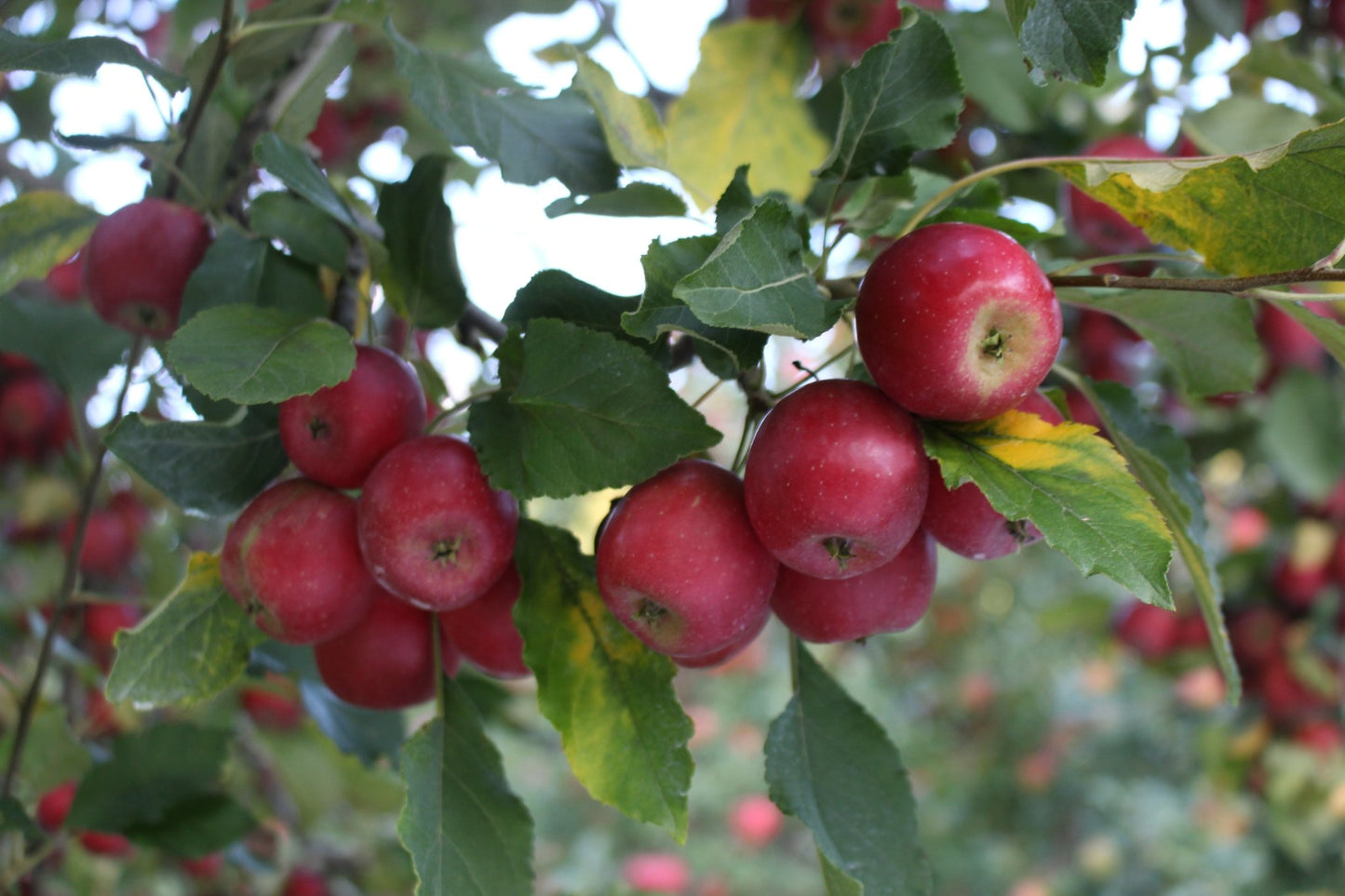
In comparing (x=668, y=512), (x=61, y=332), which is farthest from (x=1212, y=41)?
(x=61, y=332)

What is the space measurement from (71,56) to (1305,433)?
2100 mm

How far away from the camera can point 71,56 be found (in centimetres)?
80

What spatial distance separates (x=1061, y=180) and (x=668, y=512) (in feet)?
3.28

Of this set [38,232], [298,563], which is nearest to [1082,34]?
[298,563]

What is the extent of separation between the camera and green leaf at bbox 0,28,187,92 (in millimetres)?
769

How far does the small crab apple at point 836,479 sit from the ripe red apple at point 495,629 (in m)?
0.25

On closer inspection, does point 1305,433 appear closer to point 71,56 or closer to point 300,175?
point 300,175

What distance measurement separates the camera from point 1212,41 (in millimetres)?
1415

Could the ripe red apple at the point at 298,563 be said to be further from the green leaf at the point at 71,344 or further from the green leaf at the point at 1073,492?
the green leaf at the point at 71,344

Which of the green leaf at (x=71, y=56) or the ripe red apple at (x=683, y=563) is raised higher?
the green leaf at (x=71, y=56)

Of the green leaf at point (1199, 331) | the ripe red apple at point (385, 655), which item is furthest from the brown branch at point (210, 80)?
the green leaf at point (1199, 331)

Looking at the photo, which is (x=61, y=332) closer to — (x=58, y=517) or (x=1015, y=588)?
(x=58, y=517)

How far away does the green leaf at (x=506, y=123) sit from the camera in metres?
0.88

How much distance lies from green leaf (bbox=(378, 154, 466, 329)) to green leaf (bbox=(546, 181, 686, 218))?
0.12 metres
